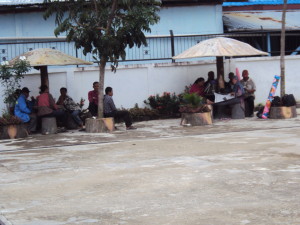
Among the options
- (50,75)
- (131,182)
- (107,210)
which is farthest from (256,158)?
(50,75)

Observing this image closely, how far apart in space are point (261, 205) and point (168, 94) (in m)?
11.0

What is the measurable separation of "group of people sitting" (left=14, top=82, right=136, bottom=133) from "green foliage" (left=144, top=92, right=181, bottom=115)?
2.35 metres

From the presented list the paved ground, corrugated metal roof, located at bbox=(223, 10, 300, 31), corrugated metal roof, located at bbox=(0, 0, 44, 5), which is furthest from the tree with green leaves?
corrugated metal roof, located at bbox=(223, 10, 300, 31)

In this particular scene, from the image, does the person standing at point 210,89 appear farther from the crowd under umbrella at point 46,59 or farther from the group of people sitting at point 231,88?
the crowd under umbrella at point 46,59

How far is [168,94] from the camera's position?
17.4 m

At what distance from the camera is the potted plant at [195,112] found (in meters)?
14.9

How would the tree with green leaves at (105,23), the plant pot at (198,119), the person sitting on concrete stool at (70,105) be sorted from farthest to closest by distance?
1. the person sitting on concrete stool at (70,105)
2. the plant pot at (198,119)
3. the tree with green leaves at (105,23)

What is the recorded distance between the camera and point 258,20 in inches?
929

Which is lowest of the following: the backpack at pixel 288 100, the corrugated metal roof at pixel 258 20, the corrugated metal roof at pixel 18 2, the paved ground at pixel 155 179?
the paved ground at pixel 155 179

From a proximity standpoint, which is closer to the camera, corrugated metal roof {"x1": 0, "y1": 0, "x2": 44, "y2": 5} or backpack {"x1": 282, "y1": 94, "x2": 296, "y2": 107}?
backpack {"x1": 282, "y1": 94, "x2": 296, "y2": 107}

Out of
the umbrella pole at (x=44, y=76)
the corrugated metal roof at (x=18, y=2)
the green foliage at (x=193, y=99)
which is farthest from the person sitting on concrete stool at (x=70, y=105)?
the corrugated metal roof at (x=18, y=2)

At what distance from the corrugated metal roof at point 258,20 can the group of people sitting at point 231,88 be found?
5.47m

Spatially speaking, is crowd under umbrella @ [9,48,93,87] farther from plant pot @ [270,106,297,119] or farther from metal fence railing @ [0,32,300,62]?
plant pot @ [270,106,297,119]

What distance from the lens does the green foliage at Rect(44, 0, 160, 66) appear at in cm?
1394
